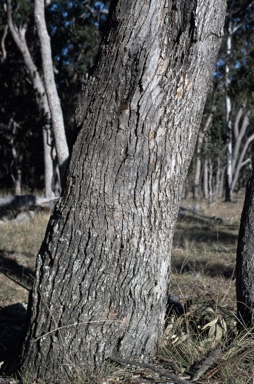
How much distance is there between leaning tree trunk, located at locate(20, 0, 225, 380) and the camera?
9.65 ft

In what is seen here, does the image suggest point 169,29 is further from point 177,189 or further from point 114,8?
point 177,189

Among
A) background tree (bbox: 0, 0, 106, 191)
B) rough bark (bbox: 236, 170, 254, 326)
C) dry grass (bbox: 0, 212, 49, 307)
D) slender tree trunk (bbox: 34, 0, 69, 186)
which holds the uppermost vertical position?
background tree (bbox: 0, 0, 106, 191)

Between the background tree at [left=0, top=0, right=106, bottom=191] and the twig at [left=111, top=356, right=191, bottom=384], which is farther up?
the background tree at [left=0, top=0, right=106, bottom=191]

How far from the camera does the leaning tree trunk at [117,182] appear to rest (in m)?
2.94

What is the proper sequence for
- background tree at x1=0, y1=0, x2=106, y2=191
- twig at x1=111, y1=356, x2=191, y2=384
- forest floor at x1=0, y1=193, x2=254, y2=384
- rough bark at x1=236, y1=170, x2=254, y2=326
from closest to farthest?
twig at x1=111, y1=356, x2=191, y2=384 < forest floor at x1=0, y1=193, x2=254, y2=384 < rough bark at x1=236, y1=170, x2=254, y2=326 < background tree at x1=0, y1=0, x2=106, y2=191

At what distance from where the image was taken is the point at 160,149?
3020 millimetres

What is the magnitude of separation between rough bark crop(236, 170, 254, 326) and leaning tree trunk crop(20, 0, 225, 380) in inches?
33.8

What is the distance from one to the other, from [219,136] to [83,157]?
15.5 m

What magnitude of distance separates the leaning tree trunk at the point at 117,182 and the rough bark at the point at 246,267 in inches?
33.8

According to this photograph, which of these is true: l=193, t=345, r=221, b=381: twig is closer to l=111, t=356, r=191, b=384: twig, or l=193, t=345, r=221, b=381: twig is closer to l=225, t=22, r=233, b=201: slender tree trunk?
l=111, t=356, r=191, b=384: twig

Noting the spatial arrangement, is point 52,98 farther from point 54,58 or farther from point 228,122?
point 228,122

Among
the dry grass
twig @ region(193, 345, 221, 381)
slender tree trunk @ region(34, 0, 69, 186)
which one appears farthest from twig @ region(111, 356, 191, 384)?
slender tree trunk @ region(34, 0, 69, 186)

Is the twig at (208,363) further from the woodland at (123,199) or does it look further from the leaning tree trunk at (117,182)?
the leaning tree trunk at (117,182)

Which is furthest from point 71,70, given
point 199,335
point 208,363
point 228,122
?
point 208,363
